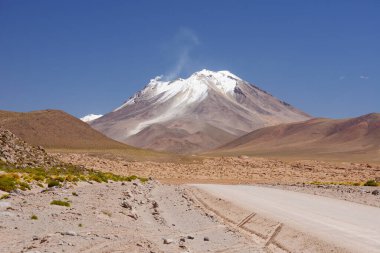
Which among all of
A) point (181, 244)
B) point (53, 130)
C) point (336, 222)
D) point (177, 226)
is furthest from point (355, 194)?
point (53, 130)

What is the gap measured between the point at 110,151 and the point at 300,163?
34.3m

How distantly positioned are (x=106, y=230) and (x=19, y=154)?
34245 millimetres

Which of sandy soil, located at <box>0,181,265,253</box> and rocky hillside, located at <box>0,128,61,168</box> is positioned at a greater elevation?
rocky hillside, located at <box>0,128,61,168</box>

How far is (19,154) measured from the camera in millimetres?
45781

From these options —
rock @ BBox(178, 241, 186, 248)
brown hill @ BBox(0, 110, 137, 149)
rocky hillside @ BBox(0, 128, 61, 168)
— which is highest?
brown hill @ BBox(0, 110, 137, 149)

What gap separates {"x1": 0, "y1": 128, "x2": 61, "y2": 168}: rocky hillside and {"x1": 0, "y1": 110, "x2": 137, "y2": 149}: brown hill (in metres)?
38.2

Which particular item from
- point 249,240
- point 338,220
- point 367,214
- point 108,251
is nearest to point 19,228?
point 108,251

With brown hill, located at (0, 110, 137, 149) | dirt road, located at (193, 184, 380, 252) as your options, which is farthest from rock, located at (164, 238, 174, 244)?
brown hill, located at (0, 110, 137, 149)

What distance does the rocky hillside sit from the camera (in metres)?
42.3

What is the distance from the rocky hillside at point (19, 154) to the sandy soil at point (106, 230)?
2196 centimetres

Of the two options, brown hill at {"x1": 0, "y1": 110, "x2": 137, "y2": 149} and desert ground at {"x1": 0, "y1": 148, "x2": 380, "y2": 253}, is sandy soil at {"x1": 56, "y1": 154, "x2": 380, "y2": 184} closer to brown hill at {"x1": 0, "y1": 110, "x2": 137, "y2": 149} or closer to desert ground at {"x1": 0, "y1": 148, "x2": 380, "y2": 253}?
brown hill at {"x1": 0, "y1": 110, "x2": 137, "y2": 149}

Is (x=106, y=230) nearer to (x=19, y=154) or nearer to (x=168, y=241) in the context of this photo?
(x=168, y=241)

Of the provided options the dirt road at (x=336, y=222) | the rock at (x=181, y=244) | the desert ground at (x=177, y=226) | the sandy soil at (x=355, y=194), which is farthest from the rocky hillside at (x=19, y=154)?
the rock at (x=181, y=244)

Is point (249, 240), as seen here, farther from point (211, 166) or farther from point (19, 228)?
point (211, 166)
